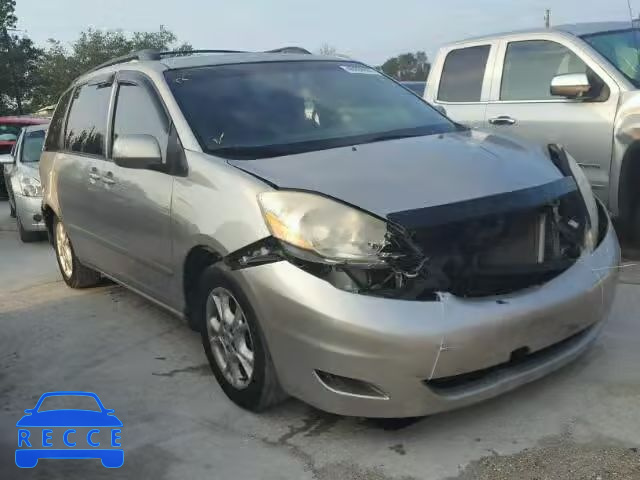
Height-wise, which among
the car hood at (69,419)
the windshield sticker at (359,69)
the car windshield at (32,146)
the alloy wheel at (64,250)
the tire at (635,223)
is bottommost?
the car hood at (69,419)

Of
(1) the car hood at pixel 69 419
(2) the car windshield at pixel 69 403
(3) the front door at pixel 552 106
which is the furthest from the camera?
(3) the front door at pixel 552 106

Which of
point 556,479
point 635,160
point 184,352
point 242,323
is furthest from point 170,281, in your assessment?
point 635,160

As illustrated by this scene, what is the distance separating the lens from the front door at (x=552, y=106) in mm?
5543

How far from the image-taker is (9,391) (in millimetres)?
3943

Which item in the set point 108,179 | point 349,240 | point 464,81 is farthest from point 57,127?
point 349,240

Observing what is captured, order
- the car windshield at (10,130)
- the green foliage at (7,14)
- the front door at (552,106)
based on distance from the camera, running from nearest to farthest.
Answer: the front door at (552,106), the car windshield at (10,130), the green foliage at (7,14)

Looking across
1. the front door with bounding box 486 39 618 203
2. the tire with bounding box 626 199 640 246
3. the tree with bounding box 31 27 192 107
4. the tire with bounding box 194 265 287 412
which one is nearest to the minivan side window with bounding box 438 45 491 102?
the front door with bounding box 486 39 618 203

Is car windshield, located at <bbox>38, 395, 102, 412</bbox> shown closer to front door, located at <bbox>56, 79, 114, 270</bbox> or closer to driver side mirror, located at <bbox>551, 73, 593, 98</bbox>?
front door, located at <bbox>56, 79, 114, 270</bbox>

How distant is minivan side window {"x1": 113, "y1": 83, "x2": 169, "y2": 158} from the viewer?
4.03 meters

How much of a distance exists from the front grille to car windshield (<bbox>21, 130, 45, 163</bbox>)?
25.7 ft

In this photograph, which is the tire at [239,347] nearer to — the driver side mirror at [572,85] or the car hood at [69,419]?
the car hood at [69,419]

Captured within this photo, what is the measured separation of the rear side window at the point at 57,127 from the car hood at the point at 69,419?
2861mm

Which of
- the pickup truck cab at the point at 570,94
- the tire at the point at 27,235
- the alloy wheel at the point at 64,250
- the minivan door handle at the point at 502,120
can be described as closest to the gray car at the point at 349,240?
the alloy wheel at the point at 64,250

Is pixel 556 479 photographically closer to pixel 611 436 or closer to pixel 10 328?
pixel 611 436
